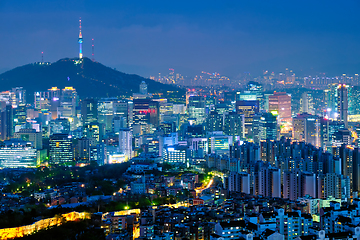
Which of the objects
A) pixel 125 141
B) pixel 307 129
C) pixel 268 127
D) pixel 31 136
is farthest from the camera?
pixel 268 127

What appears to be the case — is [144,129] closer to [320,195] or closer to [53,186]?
[53,186]

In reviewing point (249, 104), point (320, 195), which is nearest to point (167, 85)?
point (249, 104)

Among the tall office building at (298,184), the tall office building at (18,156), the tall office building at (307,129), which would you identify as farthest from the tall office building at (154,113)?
the tall office building at (298,184)

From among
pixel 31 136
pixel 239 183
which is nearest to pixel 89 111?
pixel 31 136

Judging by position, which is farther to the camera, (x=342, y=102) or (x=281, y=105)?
(x=281, y=105)

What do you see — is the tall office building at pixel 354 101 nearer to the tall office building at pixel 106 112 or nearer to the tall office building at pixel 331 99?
the tall office building at pixel 331 99

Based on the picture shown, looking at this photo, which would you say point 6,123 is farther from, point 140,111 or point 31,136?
point 140,111

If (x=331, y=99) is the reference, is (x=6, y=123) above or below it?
below

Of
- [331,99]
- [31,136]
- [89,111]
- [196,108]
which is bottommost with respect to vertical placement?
[31,136]
